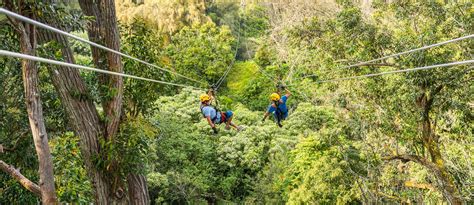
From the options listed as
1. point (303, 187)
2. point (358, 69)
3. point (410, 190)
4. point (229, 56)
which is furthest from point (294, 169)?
point (229, 56)

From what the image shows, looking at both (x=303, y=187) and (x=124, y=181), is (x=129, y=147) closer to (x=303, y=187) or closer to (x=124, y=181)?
(x=124, y=181)

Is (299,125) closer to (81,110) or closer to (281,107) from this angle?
(281,107)

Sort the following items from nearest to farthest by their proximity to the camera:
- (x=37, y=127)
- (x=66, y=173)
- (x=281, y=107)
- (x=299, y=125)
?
1. (x=37, y=127)
2. (x=66, y=173)
3. (x=281, y=107)
4. (x=299, y=125)

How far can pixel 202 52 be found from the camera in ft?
80.9

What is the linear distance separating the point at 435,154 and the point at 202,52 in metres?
17.3

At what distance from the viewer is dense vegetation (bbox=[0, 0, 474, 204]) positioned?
530 centimetres

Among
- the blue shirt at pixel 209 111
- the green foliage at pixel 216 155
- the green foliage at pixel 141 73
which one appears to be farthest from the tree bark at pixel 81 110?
the green foliage at pixel 216 155

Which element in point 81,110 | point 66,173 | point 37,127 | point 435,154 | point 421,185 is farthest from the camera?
point 421,185

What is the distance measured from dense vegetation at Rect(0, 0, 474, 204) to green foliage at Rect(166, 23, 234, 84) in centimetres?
187

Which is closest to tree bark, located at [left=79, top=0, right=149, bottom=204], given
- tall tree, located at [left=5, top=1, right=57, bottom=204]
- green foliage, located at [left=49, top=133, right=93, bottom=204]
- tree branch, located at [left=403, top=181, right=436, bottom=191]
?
green foliage, located at [left=49, top=133, right=93, bottom=204]

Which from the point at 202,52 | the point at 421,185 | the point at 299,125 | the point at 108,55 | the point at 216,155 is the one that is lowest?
the point at 216,155

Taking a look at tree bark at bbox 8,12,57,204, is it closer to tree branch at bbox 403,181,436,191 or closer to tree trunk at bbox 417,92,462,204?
tree trunk at bbox 417,92,462,204

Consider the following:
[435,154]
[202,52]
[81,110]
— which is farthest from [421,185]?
[202,52]

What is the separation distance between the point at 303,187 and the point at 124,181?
26.2 feet
